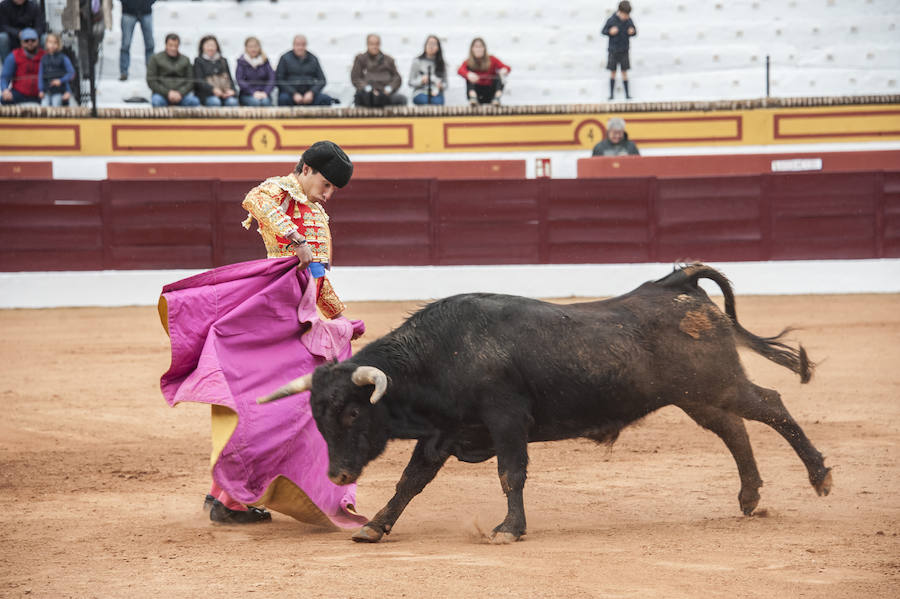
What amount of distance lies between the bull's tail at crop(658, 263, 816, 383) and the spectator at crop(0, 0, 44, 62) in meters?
8.90

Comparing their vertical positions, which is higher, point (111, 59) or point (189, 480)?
point (111, 59)

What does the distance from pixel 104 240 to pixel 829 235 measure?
641 centimetres

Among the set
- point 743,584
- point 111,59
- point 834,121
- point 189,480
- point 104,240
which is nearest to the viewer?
point 743,584

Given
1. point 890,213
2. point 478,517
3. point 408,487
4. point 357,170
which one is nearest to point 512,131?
point 357,170

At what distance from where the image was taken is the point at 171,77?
36.5 ft

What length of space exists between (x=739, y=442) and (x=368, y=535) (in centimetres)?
127

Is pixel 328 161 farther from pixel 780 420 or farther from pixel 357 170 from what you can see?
pixel 357 170

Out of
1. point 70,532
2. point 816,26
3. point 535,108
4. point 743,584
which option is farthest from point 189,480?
point 816,26

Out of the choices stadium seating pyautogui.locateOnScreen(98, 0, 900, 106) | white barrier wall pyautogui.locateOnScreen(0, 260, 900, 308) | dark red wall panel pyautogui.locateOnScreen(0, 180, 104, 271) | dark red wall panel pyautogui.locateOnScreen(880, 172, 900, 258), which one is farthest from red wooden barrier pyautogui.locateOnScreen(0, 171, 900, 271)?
stadium seating pyautogui.locateOnScreen(98, 0, 900, 106)

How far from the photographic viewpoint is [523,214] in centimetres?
1063

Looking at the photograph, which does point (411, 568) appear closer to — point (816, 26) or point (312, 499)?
point (312, 499)

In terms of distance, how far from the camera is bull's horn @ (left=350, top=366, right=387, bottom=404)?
330 cm

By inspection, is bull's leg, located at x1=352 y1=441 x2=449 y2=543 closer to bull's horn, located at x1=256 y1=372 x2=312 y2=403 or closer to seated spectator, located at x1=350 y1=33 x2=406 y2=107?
bull's horn, located at x1=256 y1=372 x2=312 y2=403

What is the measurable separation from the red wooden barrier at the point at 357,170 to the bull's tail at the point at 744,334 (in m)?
7.33
